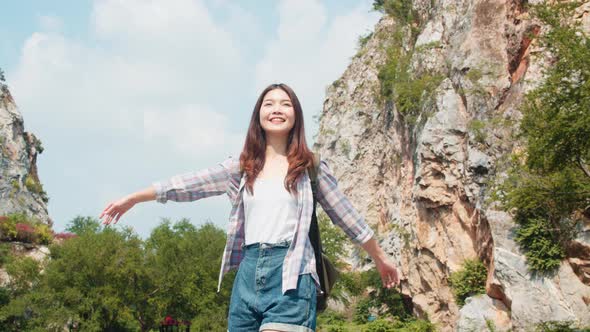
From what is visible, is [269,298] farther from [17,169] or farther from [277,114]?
[17,169]

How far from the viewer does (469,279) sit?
26.3 meters

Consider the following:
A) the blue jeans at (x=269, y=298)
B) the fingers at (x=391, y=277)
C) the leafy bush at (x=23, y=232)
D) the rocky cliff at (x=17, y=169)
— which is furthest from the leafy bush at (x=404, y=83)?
the rocky cliff at (x=17, y=169)

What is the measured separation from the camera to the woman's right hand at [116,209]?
3746mm

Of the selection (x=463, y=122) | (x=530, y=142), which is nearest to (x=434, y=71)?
(x=463, y=122)

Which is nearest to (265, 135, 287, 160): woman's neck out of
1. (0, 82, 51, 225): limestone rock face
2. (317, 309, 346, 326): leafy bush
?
(317, 309, 346, 326): leafy bush

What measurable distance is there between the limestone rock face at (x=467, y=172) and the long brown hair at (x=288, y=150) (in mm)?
15921

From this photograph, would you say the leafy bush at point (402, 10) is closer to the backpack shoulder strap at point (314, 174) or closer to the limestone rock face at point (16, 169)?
the limestone rock face at point (16, 169)

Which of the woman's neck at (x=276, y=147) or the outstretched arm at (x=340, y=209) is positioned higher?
the woman's neck at (x=276, y=147)

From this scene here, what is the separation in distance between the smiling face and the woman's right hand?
101cm

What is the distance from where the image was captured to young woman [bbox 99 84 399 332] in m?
3.46

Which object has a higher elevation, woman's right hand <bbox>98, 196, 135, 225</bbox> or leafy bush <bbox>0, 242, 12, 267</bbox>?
leafy bush <bbox>0, 242, 12, 267</bbox>

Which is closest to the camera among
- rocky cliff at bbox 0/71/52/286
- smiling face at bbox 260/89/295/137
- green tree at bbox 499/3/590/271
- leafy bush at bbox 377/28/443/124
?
smiling face at bbox 260/89/295/137

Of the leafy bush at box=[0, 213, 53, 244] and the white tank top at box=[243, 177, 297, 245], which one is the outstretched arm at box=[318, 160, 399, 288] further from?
the leafy bush at box=[0, 213, 53, 244]

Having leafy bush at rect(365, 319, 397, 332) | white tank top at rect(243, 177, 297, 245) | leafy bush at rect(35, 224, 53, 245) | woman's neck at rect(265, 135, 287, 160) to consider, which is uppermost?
leafy bush at rect(35, 224, 53, 245)
